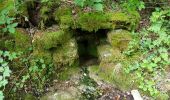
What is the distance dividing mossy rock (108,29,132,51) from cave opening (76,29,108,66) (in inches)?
8.3

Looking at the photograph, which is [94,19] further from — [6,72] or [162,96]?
[6,72]

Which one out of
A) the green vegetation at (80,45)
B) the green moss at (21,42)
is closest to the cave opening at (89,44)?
the green vegetation at (80,45)

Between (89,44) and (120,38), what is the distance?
73 centimetres

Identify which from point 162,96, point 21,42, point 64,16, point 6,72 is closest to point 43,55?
point 21,42

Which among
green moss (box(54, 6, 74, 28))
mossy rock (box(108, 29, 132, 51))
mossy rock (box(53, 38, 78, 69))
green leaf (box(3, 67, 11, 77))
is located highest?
green moss (box(54, 6, 74, 28))

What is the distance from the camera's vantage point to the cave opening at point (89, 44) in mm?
5074

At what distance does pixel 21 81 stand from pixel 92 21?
1605mm

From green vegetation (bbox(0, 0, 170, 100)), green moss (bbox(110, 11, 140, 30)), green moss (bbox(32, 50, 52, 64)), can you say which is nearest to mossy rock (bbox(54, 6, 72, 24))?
green vegetation (bbox(0, 0, 170, 100))

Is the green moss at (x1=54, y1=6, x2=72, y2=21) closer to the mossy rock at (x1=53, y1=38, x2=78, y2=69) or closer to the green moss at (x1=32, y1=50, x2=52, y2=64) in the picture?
the mossy rock at (x1=53, y1=38, x2=78, y2=69)

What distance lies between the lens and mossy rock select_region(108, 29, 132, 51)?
15.7 feet

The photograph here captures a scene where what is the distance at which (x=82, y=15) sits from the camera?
4.75 metres

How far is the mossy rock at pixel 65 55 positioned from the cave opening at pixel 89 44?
0.30m

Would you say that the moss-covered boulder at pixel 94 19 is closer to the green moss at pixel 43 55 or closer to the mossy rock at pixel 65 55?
the mossy rock at pixel 65 55

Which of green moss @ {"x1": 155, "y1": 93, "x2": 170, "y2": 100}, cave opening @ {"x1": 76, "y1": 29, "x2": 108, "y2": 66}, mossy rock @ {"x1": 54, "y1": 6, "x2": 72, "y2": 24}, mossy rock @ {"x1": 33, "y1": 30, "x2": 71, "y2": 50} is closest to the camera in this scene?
green moss @ {"x1": 155, "y1": 93, "x2": 170, "y2": 100}
